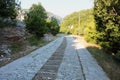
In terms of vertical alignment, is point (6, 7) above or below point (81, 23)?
above

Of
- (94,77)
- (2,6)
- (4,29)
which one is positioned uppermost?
(2,6)

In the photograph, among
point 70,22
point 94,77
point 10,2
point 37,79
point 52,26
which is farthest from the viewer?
point 70,22

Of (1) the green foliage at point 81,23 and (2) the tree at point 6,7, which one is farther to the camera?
(1) the green foliage at point 81,23

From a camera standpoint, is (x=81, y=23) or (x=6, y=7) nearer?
(x=6, y=7)

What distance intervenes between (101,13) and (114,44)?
291 cm

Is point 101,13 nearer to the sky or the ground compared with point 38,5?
nearer to the ground

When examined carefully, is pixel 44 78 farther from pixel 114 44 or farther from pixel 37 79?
pixel 114 44

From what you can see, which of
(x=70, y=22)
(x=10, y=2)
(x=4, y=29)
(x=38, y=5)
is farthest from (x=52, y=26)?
(x=70, y=22)

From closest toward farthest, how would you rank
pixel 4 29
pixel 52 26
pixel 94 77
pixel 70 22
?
pixel 94 77
pixel 4 29
pixel 52 26
pixel 70 22

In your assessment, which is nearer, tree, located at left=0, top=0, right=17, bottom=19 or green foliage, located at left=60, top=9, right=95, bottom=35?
tree, located at left=0, top=0, right=17, bottom=19

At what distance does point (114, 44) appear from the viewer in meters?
20.5

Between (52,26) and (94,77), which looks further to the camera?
(52,26)

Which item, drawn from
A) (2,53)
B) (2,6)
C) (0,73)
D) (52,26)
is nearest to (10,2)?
(2,6)

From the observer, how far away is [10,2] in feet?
73.5
